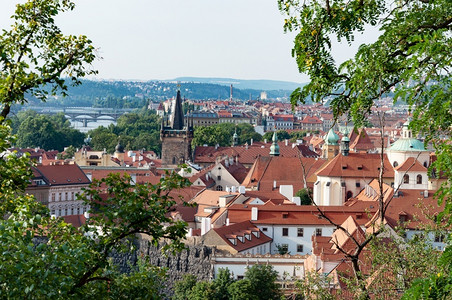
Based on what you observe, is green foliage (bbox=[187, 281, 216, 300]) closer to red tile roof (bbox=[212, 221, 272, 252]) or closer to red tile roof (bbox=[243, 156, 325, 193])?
red tile roof (bbox=[212, 221, 272, 252])

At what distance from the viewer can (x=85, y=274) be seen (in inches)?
392

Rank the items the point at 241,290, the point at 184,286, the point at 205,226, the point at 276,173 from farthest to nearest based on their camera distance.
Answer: the point at 276,173, the point at 205,226, the point at 184,286, the point at 241,290

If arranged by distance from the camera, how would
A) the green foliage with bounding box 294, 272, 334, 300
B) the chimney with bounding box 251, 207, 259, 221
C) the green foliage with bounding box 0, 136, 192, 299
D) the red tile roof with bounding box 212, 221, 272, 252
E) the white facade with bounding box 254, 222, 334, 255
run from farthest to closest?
the chimney with bounding box 251, 207, 259, 221 → the white facade with bounding box 254, 222, 334, 255 → the red tile roof with bounding box 212, 221, 272, 252 → the green foliage with bounding box 294, 272, 334, 300 → the green foliage with bounding box 0, 136, 192, 299

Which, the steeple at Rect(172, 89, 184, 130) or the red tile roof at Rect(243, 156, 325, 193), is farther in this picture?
the steeple at Rect(172, 89, 184, 130)

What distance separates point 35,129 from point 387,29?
122m

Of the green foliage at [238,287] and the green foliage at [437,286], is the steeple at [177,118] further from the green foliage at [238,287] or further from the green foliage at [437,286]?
the green foliage at [437,286]

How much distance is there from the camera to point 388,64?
8641 millimetres

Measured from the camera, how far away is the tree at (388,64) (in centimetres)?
741

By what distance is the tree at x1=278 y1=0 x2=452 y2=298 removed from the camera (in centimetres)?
741

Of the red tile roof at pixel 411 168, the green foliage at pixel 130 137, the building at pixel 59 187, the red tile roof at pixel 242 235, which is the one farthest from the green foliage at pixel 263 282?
the green foliage at pixel 130 137

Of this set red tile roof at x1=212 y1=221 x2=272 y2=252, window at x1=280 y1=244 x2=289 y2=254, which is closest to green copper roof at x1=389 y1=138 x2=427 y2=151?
window at x1=280 y1=244 x2=289 y2=254

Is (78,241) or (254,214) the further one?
(254,214)

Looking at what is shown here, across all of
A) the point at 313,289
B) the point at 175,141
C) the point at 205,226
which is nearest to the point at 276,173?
the point at 205,226

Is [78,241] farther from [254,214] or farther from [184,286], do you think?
[254,214]
